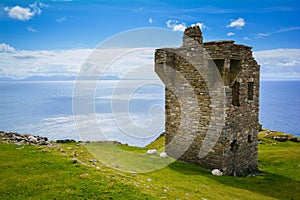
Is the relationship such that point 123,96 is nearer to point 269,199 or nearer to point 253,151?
point 253,151

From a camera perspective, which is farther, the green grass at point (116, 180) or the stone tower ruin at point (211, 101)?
the stone tower ruin at point (211, 101)

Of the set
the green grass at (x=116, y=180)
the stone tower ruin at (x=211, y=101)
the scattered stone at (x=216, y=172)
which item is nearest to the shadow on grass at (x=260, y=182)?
the green grass at (x=116, y=180)

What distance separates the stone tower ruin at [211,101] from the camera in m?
18.4

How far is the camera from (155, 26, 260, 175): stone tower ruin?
18.4 metres

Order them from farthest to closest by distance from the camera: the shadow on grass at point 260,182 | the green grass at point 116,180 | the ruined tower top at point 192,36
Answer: the ruined tower top at point 192,36, the shadow on grass at point 260,182, the green grass at point 116,180

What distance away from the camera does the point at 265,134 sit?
4125 centimetres

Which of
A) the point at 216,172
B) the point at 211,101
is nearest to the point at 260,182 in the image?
the point at 216,172

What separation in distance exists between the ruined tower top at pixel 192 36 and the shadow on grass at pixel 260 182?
9.51 metres

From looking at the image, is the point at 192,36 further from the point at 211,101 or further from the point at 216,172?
the point at 216,172

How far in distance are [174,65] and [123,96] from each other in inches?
318

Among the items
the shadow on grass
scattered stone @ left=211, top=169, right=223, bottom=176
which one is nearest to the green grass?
the shadow on grass

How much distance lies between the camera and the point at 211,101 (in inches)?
738

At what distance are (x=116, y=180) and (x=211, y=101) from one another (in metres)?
9.55

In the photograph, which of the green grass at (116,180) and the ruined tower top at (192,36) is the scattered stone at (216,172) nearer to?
the green grass at (116,180)
